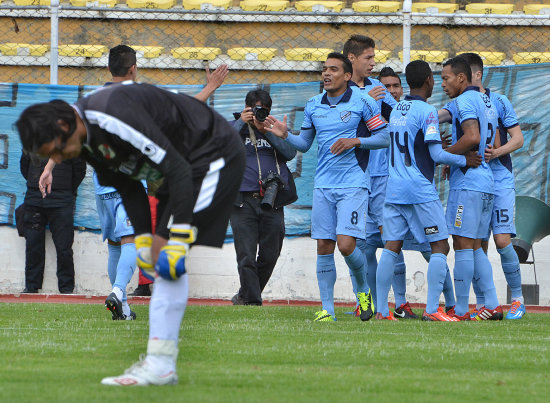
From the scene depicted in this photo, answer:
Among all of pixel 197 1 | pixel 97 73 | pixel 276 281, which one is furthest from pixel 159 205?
pixel 197 1

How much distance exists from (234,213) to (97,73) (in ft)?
15.4

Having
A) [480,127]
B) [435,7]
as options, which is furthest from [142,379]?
[435,7]

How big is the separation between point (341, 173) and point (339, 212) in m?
0.37

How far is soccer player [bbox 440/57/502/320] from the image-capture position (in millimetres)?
8844

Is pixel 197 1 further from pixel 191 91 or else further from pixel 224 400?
pixel 224 400

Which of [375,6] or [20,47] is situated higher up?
[375,6]

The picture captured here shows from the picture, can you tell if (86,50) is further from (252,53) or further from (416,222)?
(416,222)

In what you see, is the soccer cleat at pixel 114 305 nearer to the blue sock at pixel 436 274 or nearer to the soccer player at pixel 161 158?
the blue sock at pixel 436 274

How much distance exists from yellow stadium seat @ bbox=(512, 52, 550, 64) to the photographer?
6146 mm

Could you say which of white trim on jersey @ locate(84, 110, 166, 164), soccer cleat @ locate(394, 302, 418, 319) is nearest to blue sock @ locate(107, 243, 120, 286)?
soccer cleat @ locate(394, 302, 418, 319)

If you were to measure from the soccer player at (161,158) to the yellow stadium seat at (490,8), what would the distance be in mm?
13097

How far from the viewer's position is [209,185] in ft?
15.4

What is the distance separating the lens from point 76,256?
1216 cm

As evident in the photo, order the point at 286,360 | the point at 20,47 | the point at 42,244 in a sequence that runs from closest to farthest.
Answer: the point at 286,360 < the point at 42,244 < the point at 20,47
